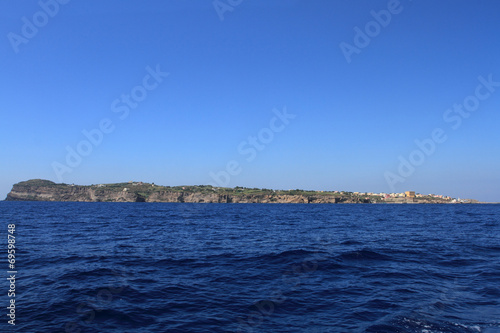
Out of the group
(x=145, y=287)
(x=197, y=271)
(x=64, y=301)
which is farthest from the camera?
(x=197, y=271)

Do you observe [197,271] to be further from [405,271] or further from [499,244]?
[499,244]

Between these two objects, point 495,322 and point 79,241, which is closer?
point 495,322

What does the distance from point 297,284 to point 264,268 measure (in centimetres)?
390

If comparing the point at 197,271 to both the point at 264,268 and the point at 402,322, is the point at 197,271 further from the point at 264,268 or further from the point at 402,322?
the point at 402,322

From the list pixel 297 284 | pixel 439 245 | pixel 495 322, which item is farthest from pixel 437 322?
pixel 439 245

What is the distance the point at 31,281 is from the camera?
1808 cm

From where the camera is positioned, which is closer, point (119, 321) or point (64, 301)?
point (119, 321)

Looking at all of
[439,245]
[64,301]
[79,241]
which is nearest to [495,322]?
[64,301]

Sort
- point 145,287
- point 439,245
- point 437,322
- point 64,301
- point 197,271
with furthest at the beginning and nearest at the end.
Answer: point 439,245 → point 197,271 → point 145,287 → point 64,301 → point 437,322

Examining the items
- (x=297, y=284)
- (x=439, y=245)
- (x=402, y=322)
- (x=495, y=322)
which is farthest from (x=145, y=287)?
(x=439, y=245)

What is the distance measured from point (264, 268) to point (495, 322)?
1282 cm

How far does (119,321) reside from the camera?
41.5 ft

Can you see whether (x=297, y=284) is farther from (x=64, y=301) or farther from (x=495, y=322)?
(x=64, y=301)

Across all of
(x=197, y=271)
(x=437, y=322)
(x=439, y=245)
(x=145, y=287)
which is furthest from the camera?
(x=439, y=245)
